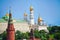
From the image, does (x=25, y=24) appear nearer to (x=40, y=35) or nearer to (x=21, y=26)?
(x=21, y=26)

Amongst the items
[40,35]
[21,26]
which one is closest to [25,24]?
[21,26]

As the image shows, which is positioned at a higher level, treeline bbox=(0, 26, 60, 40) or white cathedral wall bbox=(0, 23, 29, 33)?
white cathedral wall bbox=(0, 23, 29, 33)

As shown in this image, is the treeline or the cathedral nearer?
the treeline

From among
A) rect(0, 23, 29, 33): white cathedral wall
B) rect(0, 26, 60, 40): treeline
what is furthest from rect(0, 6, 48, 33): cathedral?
rect(0, 26, 60, 40): treeline

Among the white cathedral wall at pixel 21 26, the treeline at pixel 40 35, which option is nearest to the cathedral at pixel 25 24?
the white cathedral wall at pixel 21 26

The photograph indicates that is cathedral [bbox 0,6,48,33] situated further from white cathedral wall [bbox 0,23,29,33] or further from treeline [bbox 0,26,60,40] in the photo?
treeline [bbox 0,26,60,40]

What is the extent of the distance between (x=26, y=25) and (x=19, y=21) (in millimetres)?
919

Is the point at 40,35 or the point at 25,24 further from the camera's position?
the point at 25,24

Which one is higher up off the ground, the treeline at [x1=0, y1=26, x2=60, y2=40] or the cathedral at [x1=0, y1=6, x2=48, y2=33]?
the cathedral at [x1=0, y1=6, x2=48, y2=33]

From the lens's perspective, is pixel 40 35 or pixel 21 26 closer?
pixel 40 35

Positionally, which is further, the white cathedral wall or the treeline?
the white cathedral wall

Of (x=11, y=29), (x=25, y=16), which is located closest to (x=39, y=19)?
(x=25, y=16)

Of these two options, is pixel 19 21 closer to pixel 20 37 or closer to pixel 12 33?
pixel 20 37

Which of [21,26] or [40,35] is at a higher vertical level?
[21,26]
